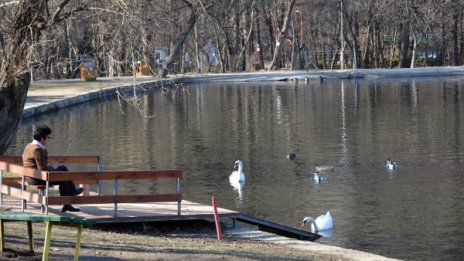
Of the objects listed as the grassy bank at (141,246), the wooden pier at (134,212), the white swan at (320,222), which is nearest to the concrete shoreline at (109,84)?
the white swan at (320,222)

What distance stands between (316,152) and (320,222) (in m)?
12.0

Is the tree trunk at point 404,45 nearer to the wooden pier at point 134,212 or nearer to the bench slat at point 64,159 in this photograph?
the bench slat at point 64,159

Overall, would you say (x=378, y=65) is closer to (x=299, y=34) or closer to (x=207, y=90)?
(x=299, y=34)

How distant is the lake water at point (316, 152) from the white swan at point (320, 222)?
0.87 ft

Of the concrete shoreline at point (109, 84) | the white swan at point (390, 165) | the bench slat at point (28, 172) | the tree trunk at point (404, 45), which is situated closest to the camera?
the bench slat at point (28, 172)

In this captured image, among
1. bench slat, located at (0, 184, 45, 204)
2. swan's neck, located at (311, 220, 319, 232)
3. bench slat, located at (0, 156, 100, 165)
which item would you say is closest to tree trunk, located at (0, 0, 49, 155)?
bench slat, located at (0, 156, 100, 165)

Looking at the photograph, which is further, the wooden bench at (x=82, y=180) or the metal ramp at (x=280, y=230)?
the metal ramp at (x=280, y=230)

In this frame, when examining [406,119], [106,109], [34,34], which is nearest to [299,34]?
[106,109]

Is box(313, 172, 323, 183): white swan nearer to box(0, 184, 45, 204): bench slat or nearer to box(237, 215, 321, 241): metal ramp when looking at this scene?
box(237, 215, 321, 241): metal ramp

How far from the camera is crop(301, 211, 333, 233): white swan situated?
18.0m

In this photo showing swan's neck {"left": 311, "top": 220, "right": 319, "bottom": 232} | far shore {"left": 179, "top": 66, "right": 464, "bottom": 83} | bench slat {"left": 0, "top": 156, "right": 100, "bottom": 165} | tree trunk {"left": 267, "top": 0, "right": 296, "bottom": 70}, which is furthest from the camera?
tree trunk {"left": 267, "top": 0, "right": 296, "bottom": 70}

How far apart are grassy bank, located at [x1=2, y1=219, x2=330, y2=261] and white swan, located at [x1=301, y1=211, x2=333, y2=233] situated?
7.92 feet

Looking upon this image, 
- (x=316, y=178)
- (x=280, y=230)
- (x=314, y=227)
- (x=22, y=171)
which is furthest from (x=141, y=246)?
(x=316, y=178)

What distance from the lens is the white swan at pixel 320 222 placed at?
59.0 feet
